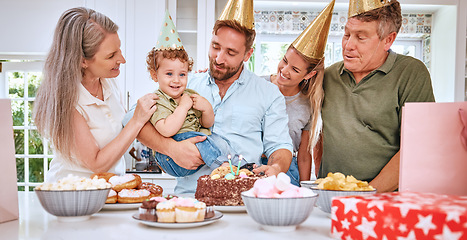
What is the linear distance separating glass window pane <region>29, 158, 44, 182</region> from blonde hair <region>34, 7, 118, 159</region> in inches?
97.6

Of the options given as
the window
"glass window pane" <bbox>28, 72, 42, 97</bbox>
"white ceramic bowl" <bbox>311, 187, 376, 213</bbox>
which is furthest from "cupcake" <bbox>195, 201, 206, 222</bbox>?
"glass window pane" <bbox>28, 72, 42, 97</bbox>

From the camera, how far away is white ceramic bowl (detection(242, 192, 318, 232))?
2.80 feet

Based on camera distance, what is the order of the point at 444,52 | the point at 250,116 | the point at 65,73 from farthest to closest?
1. the point at 444,52
2. the point at 250,116
3. the point at 65,73

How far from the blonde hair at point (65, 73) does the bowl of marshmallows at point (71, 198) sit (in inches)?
24.7

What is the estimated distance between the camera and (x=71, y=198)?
3.09 ft

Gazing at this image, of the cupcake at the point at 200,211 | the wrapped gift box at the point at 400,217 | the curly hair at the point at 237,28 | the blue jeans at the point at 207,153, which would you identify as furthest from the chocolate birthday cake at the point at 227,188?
the curly hair at the point at 237,28

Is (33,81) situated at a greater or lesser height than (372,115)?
greater

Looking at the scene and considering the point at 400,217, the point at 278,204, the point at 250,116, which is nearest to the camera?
the point at 400,217

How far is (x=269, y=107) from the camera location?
186cm

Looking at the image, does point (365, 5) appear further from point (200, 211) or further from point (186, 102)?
point (200, 211)

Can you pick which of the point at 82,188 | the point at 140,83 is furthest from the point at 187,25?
the point at 82,188

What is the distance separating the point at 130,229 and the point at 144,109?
82 cm

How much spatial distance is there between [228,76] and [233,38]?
15 cm

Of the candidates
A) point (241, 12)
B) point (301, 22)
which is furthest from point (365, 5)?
point (301, 22)
